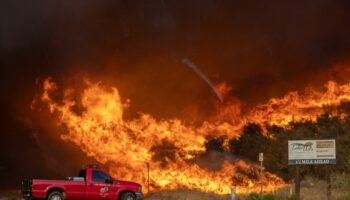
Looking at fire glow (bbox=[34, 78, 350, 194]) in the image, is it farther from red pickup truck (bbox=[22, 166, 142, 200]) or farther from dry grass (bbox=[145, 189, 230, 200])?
red pickup truck (bbox=[22, 166, 142, 200])

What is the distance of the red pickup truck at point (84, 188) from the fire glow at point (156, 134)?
8.10 m

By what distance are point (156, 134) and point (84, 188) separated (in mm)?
11485

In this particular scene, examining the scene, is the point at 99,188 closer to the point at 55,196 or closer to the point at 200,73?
the point at 55,196

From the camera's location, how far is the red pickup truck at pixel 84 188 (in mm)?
25391

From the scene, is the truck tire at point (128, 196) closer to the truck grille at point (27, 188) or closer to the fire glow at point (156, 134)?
the truck grille at point (27, 188)

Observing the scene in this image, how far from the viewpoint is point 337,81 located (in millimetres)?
40250

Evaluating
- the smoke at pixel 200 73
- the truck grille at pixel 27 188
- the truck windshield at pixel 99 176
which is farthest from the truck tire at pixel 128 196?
the smoke at pixel 200 73

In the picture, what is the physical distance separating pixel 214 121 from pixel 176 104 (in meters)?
3.92

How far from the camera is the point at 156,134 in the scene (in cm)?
3700

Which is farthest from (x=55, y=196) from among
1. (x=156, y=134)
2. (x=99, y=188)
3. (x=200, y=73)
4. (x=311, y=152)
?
(x=200, y=73)

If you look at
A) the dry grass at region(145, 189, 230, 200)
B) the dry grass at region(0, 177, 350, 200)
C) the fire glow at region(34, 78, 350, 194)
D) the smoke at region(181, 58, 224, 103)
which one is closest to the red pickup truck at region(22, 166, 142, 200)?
the dry grass at region(145, 189, 230, 200)

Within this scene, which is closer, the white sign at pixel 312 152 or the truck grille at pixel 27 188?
the truck grille at pixel 27 188

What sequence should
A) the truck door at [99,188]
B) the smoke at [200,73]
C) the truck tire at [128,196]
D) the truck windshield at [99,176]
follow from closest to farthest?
the truck door at [99,188] → the truck windshield at [99,176] → the truck tire at [128,196] → the smoke at [200,73]

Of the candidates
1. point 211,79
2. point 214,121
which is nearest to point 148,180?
point 214,121
